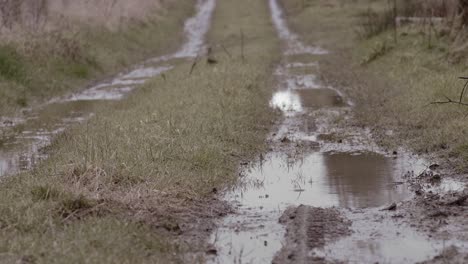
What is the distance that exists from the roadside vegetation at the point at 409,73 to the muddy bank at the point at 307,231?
2638mm

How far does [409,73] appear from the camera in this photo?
17438mm

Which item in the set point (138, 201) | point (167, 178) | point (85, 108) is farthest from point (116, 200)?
point (85, 108)

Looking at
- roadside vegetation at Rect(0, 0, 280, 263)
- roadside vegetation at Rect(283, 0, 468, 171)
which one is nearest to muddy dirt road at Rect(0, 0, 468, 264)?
roadside vegetation at Rect(0, 0, 280, 263)

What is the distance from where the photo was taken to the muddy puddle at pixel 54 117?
11727mm

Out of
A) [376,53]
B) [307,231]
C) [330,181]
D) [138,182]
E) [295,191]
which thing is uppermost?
[138,182]

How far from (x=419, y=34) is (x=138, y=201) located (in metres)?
15.3

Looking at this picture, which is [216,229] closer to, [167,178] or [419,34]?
[167,178]

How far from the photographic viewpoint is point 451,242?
6840mm

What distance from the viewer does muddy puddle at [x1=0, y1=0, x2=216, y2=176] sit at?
38.5 feet

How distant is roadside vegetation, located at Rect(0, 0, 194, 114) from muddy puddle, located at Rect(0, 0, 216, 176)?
566mm

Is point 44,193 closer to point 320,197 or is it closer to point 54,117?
point 320,197

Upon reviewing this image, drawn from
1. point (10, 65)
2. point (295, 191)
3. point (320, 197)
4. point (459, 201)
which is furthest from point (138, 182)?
point (10, 65)

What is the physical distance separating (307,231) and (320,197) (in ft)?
5.20

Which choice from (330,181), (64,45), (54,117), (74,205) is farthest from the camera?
(64,45)
